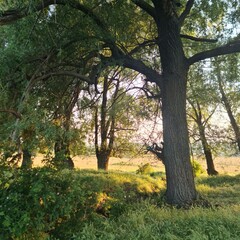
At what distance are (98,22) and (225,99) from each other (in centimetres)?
1043

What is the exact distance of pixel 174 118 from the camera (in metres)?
6.50

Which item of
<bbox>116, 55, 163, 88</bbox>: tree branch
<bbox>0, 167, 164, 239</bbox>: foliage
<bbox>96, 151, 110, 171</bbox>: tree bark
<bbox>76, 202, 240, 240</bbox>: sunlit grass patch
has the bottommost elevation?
<bbox>76, 202, 240, 240</bbox>: sunlit grass patch

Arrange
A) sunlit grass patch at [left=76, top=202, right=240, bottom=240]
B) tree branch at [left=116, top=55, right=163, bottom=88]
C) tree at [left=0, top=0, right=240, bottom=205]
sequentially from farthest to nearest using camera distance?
tree branch at [left=116, top=55, right=163, bottom=88]
tree at [left=0, top=0, right=240, bottom=205]
sunlit grass patch at [left=76, top=202, right=240, bottom=240]

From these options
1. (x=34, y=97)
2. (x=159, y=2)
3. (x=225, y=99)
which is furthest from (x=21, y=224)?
(x=225, y=99)

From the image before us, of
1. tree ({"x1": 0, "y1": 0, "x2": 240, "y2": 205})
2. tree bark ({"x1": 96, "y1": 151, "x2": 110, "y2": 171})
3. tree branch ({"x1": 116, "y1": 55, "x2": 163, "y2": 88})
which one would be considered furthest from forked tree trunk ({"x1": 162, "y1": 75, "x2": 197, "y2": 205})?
tree bark ({"x1": 96, "y1": 151, "x2": 110, "y2": 171})

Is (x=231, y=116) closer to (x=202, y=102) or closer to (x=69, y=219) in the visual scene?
(x=202, y=102)

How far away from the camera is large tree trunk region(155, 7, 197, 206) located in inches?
249

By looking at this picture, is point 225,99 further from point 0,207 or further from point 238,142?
point 0,207

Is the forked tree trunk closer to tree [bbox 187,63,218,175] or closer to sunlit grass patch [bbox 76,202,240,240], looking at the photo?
sunlit grass patch [bbox 76,202,240,240]

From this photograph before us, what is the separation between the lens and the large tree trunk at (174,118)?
20.7 feet

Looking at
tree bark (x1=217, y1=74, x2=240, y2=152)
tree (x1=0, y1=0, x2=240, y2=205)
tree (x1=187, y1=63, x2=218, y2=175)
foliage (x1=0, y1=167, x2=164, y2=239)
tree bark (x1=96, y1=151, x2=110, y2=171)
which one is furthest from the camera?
tree bark (x1=217, y1=74, x2=240, y2=152)

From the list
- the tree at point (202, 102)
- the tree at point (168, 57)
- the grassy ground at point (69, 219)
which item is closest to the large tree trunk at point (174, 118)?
the tree at point (168, 57)

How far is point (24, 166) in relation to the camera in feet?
13.8

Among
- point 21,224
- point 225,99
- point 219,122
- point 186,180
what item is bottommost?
point 21,224
